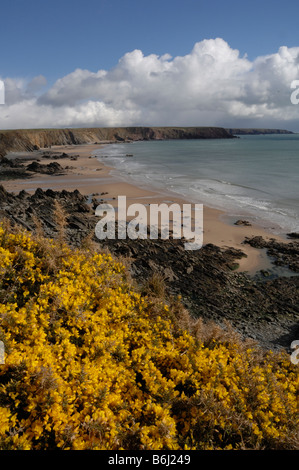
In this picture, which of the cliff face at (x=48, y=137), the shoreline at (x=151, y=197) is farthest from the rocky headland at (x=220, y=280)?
the cliff face at (x=48, y=137)

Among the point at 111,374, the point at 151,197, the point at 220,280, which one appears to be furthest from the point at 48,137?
the point at 111,374

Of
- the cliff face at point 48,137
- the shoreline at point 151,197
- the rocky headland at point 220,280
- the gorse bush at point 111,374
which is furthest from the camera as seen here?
the cliff face at point 48,137

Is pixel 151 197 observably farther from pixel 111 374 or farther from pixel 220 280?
pixel 111 374

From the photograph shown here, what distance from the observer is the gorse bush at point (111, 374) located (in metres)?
3.35

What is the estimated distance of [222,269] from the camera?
1410 centimetres

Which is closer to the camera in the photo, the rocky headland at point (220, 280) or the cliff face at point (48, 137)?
the rocky headland at point (220, 280)

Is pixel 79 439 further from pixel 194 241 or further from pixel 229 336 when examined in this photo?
pixel 194 241

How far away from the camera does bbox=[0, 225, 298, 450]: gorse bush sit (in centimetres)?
335

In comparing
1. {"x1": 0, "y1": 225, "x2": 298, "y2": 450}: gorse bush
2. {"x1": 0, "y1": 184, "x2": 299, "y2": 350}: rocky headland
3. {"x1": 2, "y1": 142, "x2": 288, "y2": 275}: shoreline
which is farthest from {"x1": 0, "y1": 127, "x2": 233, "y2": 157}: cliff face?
{"x1": 0, "y1": 225, "x2": 298, "y2": 450}: gorse bush

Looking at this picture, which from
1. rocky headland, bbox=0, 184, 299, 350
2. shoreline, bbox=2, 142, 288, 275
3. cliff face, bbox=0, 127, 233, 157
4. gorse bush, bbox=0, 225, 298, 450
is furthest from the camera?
cliff face, bbox=0, 127, 233, 157

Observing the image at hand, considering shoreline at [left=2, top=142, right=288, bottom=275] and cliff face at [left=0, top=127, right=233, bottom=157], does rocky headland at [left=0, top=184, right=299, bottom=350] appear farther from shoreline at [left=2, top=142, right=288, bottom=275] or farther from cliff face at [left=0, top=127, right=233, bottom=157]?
cliff face at [left=0, top=127, right=233, bottom=157]

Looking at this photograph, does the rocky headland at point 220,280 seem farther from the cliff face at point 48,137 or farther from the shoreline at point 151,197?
the cliff face at point 48,137
